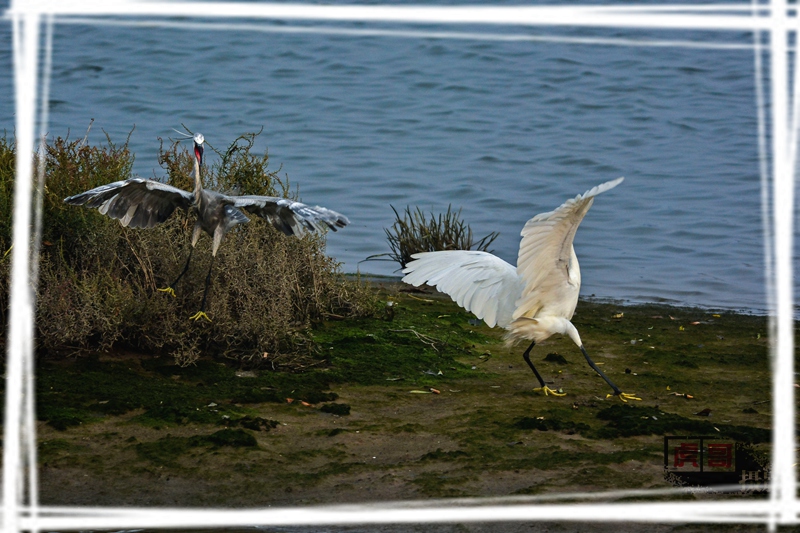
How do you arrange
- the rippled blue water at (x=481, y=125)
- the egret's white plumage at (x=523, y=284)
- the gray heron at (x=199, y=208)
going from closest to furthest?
the egret's white plumage at (x=523, y=284)
the gray heron at (x=199, y=208)
the rippled blue water at (x=481, y=125)

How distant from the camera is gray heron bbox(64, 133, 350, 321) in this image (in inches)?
226

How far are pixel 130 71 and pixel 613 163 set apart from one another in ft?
35.1

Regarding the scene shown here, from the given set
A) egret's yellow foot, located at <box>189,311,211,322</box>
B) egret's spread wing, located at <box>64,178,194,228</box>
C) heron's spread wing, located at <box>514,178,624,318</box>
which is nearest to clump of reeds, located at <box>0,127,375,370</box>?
egret's yellow foot, located at <box>189,311,211,322</box>

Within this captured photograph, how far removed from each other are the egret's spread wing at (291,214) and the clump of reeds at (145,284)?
1.32ft

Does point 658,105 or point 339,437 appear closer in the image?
point 339,437

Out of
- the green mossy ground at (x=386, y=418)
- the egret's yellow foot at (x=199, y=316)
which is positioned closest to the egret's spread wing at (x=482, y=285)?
the green mossy ground at (x=386, y=418)

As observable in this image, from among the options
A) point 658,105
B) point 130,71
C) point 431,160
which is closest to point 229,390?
point 431,160

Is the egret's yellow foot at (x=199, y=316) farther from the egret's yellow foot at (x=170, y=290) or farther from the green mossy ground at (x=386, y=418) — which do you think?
the green mossy ground at (x=386, y=418)

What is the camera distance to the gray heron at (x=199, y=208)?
5738 millimetres

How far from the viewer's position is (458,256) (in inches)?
250

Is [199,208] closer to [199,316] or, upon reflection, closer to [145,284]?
[145,284]

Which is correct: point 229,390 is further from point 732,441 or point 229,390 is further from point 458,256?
point 732,441

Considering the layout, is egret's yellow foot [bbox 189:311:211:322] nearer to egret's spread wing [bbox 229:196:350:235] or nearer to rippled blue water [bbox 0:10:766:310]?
egret's spread wing [bbox 229:196:350:235]

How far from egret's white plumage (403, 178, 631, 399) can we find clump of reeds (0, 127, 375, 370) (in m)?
0.99
